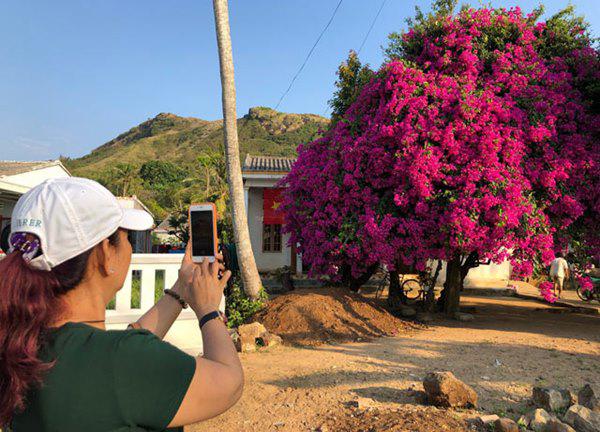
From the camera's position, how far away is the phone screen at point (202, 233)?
2.22m

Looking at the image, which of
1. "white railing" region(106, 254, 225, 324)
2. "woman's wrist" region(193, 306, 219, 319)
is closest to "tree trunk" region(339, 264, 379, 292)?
"white railing" region(106, 254, 225, 324)

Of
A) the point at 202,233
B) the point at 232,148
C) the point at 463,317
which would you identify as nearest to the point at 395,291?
the point at 463,317

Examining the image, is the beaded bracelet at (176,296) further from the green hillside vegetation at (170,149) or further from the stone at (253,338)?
the green hillside vegetation at (170,149)

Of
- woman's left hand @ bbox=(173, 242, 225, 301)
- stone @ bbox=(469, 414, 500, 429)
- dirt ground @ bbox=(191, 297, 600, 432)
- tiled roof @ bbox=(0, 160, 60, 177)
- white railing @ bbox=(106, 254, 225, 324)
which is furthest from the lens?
tiled roof @ bbox=(0, 160, 60, 177)

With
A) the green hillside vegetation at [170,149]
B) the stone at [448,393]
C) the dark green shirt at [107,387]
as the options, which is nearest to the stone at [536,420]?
the stone at [448,393]

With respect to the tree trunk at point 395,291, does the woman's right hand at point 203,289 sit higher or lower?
higher

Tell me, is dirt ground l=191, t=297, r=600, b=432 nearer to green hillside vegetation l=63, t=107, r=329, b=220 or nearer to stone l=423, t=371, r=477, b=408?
stone l=423, t=371, r=477, b=408

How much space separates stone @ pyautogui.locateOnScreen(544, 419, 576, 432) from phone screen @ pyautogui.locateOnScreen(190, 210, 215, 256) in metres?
2.96

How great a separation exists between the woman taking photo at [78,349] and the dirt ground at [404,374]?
2832 mm

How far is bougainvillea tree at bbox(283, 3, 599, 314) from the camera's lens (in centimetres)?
765

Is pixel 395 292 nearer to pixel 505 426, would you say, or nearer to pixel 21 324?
pixel 505 426

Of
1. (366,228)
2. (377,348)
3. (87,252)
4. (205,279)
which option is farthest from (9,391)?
(366,228)

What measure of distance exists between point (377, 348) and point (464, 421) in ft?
10.5

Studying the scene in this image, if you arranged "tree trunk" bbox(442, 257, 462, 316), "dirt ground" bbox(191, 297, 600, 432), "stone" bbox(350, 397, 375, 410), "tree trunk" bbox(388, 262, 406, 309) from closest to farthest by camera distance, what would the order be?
"dirt ground" bbox(191, 297, 600, 432) → "stone" bbox(350, 397, 375, 410) → "tree trunk" bbox(442, 257, 462, 316) → "tree trunk" bbox(388, 262, 406, 309)
